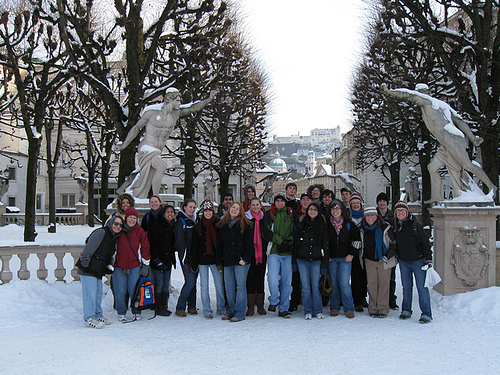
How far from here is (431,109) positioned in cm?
800

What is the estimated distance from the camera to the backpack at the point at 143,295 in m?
6.30

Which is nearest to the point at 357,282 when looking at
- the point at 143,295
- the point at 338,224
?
the point at 338,224

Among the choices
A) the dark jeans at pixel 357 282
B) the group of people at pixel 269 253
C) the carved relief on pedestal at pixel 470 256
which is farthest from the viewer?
the carved relief on pedestal at pixel 470 256

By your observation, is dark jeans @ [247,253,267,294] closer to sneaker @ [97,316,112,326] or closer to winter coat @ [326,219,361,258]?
winter coat @ [326,219,361,258]

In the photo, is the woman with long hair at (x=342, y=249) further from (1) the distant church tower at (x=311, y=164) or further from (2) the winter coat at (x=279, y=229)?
(1) the distant church tower at (x=311, y=164)

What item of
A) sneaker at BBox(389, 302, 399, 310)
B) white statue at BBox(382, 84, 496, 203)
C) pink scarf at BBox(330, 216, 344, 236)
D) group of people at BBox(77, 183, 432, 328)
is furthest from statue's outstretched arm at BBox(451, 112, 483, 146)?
sneaker at BBox(389, 302, 399, 310)

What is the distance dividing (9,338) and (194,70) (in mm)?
7589

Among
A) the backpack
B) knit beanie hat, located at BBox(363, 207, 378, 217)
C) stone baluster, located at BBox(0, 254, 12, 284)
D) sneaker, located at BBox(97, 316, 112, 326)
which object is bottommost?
sneaker, located at BBox(97, 316, 112, 326)

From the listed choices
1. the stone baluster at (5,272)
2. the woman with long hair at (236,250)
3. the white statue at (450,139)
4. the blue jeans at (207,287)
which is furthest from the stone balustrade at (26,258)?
the white statue at (450,139)

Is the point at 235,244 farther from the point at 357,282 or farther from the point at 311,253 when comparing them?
the point at 357,282

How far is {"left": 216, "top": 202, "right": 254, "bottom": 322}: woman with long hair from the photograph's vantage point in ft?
21.3

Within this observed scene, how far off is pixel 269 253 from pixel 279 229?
0.41 metres

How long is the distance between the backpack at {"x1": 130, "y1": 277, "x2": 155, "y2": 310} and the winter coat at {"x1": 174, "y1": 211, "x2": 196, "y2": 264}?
605mm

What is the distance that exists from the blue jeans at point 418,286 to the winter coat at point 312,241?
1.19 metres
